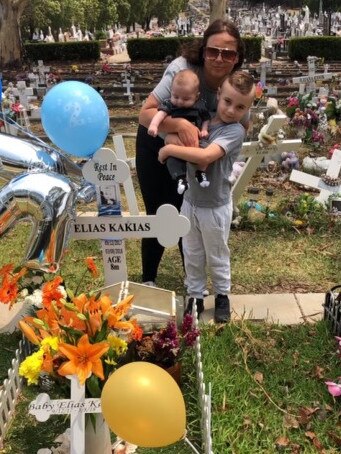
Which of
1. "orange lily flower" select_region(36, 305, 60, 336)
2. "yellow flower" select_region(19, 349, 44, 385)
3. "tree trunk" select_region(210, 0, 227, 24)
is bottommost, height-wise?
"yellow flower" select_region(19, 349, 44, 385)

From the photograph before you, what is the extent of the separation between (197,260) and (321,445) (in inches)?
47.6

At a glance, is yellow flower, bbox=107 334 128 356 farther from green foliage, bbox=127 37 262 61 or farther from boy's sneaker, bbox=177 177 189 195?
green foliage, bbox=127 37 262 61

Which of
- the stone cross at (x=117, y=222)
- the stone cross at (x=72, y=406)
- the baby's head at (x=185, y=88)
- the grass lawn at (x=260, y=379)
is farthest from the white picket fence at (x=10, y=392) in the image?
the baby's head at (x=185, y=88)

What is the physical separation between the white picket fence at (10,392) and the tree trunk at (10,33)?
19.0 m

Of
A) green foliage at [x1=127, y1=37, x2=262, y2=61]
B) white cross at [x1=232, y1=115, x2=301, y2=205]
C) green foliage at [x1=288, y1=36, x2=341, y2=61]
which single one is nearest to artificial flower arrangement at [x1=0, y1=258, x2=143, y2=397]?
white cross at [x1=232, y1=115, x2=301, y2=205]

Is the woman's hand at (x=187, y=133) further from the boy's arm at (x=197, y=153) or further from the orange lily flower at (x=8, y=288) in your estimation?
the orange lily flower at (x=8, y=288)

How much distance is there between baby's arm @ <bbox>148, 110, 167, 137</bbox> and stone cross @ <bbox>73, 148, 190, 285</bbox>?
0.72 ft

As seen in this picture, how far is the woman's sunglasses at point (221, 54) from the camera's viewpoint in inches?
102

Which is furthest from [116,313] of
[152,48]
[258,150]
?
[152,48]

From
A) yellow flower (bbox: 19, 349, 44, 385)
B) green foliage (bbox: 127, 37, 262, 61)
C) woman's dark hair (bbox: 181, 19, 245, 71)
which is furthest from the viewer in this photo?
green foliage (bbox: 127, 37, 262, 61)

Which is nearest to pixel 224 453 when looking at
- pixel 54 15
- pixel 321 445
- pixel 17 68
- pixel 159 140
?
pixel 321 445

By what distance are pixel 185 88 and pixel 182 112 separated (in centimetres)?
12

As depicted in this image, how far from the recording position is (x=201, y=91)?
9.09ft

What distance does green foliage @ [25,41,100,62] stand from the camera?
21.8 m
